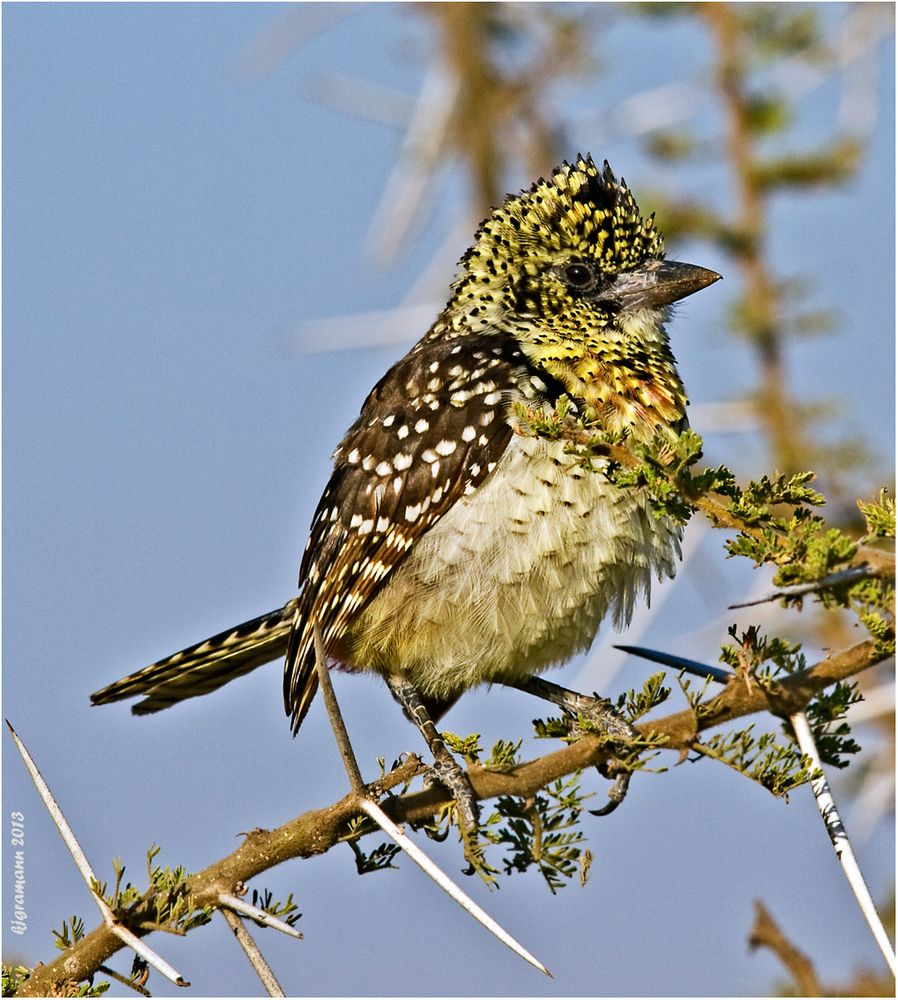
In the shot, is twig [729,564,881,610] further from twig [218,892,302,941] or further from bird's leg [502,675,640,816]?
twig [218,892,302,941]

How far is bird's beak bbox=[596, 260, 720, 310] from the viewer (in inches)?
173

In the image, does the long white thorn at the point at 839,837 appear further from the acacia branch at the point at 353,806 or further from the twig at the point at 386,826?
the twig at the point at 386,826

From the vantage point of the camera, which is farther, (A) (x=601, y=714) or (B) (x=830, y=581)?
(A) (x=601, y=714)

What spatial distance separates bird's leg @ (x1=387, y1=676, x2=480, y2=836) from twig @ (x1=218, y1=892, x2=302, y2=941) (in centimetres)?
42

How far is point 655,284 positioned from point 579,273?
0.87ft

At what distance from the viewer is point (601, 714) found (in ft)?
10.5

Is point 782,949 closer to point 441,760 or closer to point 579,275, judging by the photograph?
point 441,760

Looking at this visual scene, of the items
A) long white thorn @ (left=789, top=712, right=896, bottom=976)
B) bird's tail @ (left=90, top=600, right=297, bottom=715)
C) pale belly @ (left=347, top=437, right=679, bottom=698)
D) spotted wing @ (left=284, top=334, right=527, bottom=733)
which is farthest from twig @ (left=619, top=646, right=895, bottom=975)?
bird's tail @ (left=90, top=600, right=297, bottom=715)

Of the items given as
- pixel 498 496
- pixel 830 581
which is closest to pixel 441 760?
pixel 498 496

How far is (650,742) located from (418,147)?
11.0ft

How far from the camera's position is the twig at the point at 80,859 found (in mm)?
2619

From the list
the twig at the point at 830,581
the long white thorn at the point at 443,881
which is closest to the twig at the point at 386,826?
the long white thorn at the point at 443,881

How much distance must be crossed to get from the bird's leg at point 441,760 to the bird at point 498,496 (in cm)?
1

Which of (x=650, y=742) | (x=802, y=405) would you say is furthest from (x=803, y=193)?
(x=650, y=742)
